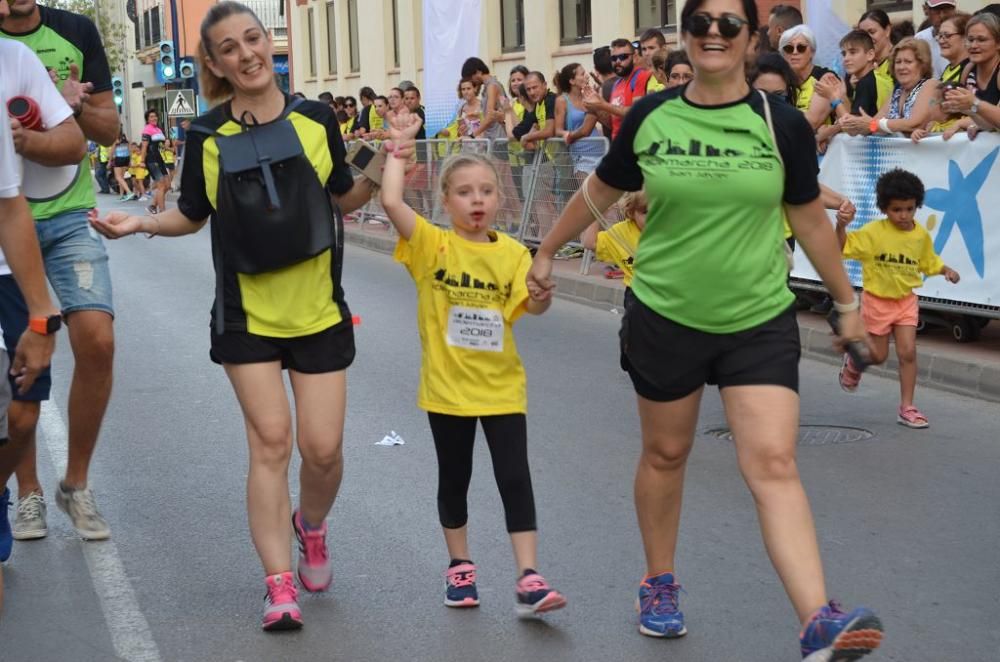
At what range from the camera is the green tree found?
231ft

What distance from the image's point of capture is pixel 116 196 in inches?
1734

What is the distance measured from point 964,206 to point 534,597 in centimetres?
643

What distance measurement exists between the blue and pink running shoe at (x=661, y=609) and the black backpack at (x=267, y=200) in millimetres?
1462

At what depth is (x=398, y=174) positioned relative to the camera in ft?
16.8

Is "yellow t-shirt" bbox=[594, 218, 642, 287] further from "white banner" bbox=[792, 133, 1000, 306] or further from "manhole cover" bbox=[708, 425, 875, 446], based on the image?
"white banner" bbox=[792, 133, 1000, 306]

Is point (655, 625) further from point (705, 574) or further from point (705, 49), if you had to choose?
point (705, 49)

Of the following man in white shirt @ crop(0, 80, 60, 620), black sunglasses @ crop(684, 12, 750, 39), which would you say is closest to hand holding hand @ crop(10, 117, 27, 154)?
man in white shirt @ crop(0, 80, 60, 620)

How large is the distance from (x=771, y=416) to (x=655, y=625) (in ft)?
2.73

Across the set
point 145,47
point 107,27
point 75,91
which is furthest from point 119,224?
point 145,47

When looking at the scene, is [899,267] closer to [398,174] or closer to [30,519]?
[398,174]

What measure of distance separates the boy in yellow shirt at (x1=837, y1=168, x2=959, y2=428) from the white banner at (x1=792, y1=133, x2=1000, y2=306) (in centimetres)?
124

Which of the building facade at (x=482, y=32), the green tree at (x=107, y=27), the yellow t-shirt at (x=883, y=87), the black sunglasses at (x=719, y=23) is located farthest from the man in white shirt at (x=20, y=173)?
the green tree at (x=107, y=27)

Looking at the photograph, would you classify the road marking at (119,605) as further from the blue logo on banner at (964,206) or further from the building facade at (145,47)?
the building facade at (145,47)

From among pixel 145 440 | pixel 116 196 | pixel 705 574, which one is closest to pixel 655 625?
pixel 705 574
